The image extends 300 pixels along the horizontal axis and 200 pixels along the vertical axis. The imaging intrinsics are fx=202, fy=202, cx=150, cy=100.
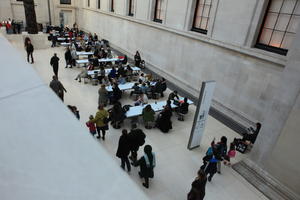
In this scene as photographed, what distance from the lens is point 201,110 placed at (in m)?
6.52

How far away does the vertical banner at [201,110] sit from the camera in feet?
20.6

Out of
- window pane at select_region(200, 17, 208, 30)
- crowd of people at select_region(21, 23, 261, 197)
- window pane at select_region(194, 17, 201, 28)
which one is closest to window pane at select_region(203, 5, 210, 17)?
window pane at select_region(200, 17, 208, 30)

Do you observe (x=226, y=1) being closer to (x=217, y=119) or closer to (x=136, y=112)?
(x=217, y=119)

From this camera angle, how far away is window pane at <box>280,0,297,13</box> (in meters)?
7.46

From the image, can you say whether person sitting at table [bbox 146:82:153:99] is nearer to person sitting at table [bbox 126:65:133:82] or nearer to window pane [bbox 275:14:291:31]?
person sitting at table [bbox 126:65:133:82]

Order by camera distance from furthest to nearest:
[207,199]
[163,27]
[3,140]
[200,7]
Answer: [163,27] < [200,7] < [207,199] < [3,140]

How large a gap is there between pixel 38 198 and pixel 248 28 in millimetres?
9709

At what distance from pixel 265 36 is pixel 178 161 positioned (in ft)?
20.7

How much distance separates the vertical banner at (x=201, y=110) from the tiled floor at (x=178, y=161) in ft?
1.29

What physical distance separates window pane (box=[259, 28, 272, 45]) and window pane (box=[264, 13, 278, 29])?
19cm

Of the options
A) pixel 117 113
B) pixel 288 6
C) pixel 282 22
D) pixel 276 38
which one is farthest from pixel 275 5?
pixel 117 113

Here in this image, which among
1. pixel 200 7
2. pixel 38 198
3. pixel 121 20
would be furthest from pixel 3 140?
pixel 121 20

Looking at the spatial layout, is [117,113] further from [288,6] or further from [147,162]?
[288,6]

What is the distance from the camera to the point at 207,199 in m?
5.45
